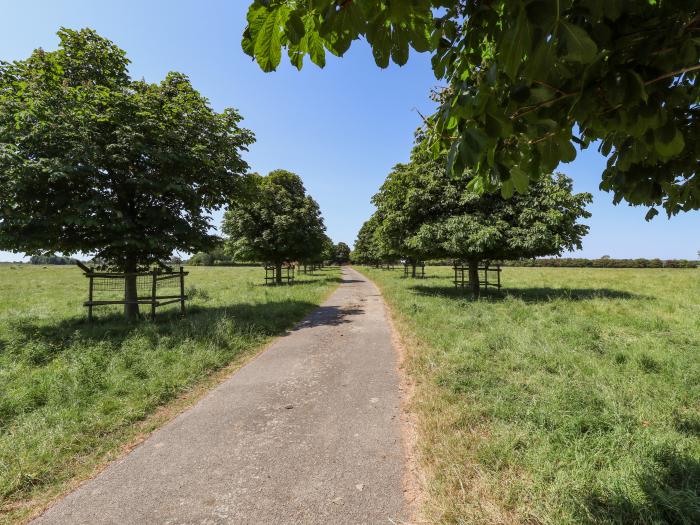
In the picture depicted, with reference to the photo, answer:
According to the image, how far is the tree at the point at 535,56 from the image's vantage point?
1.29 metres

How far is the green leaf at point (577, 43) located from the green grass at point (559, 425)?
10.1 feet

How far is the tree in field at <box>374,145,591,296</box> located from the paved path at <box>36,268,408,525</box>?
9631 millimetres

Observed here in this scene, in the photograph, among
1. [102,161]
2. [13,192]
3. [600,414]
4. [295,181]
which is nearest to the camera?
[600,414]

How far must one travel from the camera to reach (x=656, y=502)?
7.86ft

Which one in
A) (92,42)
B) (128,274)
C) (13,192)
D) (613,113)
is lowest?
(128,274)

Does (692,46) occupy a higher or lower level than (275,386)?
higher

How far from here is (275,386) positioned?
531 centimetres

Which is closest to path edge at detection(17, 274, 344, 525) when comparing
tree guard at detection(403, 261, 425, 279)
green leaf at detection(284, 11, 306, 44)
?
green leaf at detection(284, 11, 306, 44)

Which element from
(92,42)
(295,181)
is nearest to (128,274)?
(92,42)

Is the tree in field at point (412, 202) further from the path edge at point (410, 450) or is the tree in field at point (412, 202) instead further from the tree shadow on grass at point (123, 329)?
the path edge at point (410, 450)

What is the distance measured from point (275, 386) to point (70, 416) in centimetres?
281

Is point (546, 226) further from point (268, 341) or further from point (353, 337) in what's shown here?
point (268, 341)

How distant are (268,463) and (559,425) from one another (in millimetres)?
3462

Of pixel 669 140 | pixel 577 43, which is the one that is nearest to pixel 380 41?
pixel 577 43
